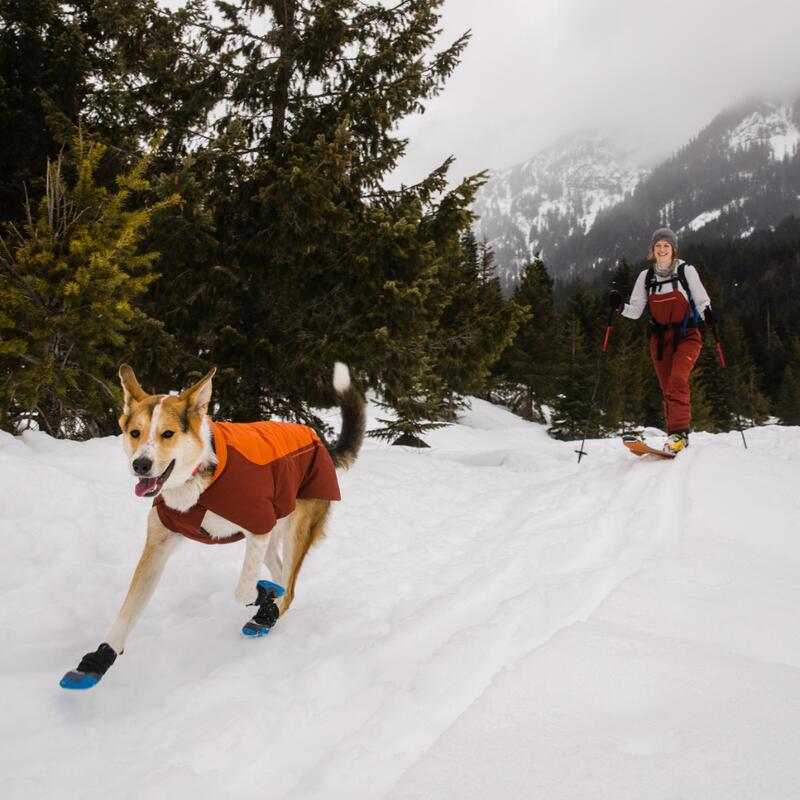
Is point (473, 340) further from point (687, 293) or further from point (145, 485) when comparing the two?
point (145, 485)

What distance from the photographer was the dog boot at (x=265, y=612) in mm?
3055

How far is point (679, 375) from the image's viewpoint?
7121 mm

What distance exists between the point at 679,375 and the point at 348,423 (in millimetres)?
5073

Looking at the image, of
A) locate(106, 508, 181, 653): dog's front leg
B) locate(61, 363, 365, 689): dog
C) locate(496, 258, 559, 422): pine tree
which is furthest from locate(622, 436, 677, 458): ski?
locate(496, 258, 559, 422): pine tree

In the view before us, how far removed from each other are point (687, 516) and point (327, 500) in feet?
10.2

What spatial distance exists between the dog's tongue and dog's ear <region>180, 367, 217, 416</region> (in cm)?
49

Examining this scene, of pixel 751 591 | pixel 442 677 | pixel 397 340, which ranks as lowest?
pixel 442 677

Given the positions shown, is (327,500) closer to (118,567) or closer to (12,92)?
(118,567)

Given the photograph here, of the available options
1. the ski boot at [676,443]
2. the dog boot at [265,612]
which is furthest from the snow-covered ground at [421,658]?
the ski boot at [676,443]

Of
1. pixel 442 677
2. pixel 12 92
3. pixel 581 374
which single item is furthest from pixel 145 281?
pixel 581 374

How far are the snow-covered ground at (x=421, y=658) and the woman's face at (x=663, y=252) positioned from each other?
11.8 ft

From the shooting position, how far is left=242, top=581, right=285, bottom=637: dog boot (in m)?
3.05

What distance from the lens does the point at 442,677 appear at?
2.35 m

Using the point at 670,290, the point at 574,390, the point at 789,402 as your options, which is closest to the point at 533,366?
the point at 574,390
